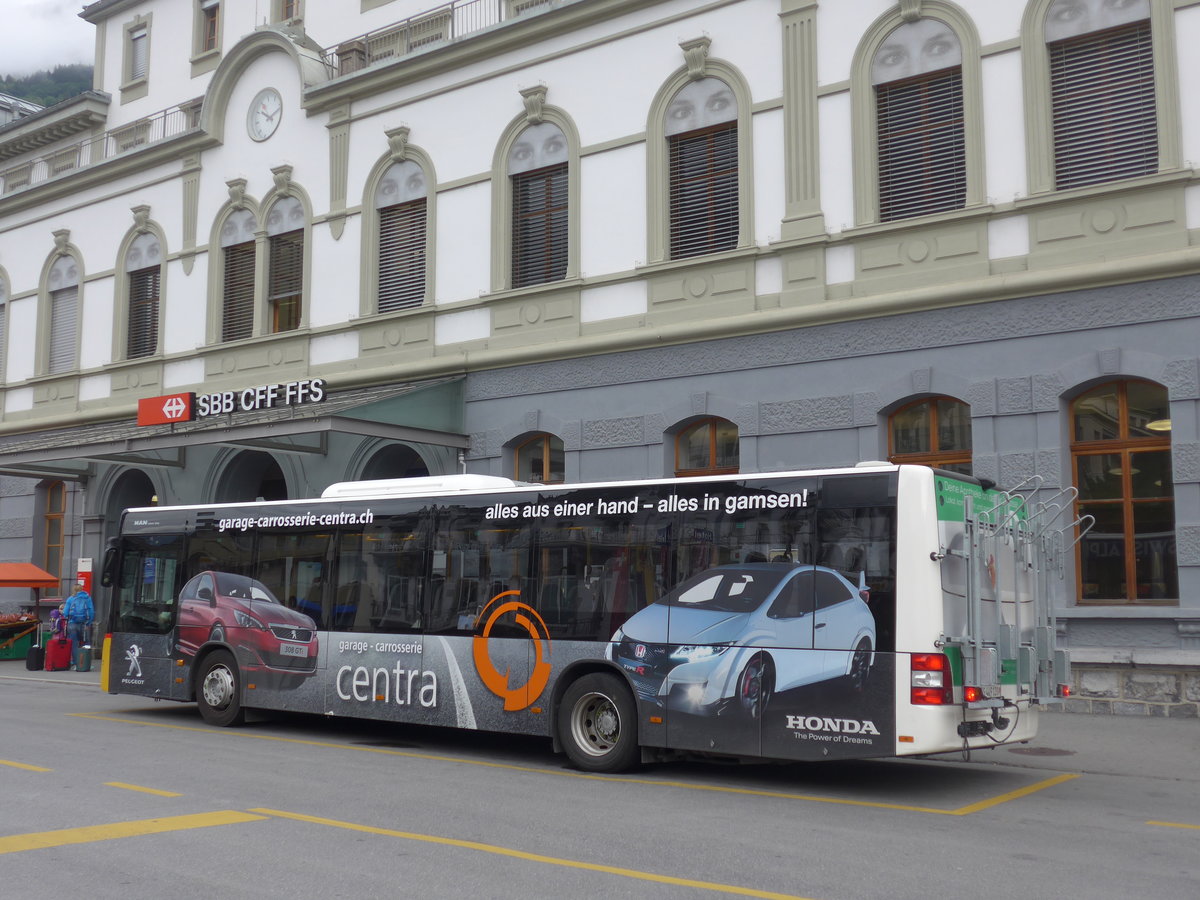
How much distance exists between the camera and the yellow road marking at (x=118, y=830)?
25.4ft

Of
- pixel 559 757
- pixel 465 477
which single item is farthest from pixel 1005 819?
pixel 465 477

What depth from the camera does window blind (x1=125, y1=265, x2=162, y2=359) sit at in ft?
88.3

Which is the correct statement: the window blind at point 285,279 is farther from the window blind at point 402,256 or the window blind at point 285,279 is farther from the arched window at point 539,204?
the arched window at point 539,204

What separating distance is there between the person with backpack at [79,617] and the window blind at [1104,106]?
1857cm

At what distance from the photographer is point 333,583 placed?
13.9m

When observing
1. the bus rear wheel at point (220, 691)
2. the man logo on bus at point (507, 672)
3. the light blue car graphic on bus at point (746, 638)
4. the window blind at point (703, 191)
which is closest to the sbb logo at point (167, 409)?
the bus rear wheel at point (220, 691)

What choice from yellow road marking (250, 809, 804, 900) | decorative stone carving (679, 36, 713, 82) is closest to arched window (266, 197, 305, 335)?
decorative stone carving (679, 36, 713, 82)

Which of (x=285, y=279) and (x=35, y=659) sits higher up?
(x=285, y=279)

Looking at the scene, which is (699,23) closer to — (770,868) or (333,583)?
(333,583)

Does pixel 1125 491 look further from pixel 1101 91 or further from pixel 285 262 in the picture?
pixel 285 262

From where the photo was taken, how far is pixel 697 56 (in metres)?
18.9

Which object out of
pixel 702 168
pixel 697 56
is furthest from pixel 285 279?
pixel 697 56

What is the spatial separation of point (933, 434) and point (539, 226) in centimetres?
773

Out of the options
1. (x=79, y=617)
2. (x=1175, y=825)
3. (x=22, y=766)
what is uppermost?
(x=79, y=617)
